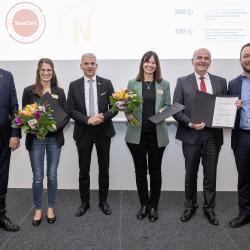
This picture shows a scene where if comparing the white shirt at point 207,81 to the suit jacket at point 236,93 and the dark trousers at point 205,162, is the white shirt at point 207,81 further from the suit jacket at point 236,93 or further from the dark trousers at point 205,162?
the dark trousers at point 205,162

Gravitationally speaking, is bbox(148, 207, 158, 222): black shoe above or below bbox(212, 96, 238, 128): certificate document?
below

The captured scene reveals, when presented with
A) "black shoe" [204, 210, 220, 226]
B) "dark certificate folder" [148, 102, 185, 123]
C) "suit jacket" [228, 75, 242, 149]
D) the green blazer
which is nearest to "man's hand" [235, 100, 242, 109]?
"suit jacket" [228, 75, 242, 149]

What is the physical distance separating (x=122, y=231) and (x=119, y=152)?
148cm

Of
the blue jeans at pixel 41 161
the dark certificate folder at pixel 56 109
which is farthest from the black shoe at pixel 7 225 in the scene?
the dark certificate folder at pixel 56 109

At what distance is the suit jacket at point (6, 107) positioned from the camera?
2.95 m

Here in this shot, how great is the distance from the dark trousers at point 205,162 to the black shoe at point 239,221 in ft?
0.82

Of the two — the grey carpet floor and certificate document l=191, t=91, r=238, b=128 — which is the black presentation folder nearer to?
certificate document l=191, t=91, r=238, b=128

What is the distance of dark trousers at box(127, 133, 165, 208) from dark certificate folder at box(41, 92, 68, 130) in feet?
2.38

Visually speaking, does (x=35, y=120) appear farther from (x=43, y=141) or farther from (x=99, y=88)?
(x=99, y=88)

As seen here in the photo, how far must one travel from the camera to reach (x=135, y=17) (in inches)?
152

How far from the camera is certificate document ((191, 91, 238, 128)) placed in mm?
3025

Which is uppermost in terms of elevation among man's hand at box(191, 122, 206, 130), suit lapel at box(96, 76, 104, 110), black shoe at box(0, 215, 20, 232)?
suit lapel at box(96, 76, 104, 110)

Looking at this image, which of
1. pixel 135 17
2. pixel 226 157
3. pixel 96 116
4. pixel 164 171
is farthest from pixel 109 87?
pixel 226 157

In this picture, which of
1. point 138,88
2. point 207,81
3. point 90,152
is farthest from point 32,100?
point 207,81
